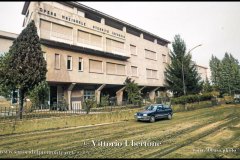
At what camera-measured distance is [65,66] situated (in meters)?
24.2

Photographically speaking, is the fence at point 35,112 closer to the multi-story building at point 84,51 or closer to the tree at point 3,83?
the tree at point 3,83

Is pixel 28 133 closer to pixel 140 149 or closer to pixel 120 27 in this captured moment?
pixel 140 149

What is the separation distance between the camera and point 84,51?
26688mm

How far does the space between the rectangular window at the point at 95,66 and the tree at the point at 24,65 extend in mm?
12417

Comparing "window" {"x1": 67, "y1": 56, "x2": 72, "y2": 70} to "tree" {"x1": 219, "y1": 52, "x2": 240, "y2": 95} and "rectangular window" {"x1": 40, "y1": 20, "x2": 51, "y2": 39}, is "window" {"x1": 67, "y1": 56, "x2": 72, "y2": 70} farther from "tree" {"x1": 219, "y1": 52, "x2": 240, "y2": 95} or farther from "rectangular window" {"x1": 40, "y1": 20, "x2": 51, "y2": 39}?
"tree" {"x1": 219, "y1": 52, "x2": 240, "y2": 95}

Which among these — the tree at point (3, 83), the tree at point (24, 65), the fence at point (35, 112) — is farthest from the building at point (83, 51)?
the tree at point (3, 83)

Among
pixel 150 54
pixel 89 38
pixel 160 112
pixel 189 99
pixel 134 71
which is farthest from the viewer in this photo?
pixel 150 54

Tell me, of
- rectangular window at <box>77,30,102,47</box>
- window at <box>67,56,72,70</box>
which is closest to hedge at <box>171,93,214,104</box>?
rectangular window at <box>77,30,102,47</box>

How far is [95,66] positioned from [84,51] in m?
2.80

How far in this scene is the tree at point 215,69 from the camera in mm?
69725

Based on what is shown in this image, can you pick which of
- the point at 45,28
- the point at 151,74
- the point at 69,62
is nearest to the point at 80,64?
the point at 69,62

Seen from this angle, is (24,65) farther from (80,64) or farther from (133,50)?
(133,50)

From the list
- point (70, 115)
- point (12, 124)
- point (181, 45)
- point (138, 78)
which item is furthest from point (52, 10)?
point (181, 45)

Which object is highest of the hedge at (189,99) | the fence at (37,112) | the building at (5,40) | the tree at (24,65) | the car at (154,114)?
the building at (5,40)
